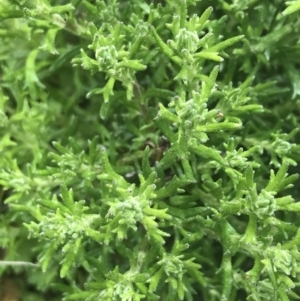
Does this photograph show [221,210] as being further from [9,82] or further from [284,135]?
[9,82]

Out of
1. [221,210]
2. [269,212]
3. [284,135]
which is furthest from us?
[284,135]

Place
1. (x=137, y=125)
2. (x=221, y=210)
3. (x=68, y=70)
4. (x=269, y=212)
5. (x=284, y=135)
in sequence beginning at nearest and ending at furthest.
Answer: (x=269, y=212), (x=221, y=210), (x=284, y=135), (x=137, y=125), (x=68, y=70)

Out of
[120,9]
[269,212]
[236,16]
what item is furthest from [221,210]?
[120,9]

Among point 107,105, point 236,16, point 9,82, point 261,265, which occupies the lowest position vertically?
point 261,265

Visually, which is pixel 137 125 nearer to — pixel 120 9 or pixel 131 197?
pixel 120 9

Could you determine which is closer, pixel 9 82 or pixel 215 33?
pixel 215 33

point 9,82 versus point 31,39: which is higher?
point 31,39
